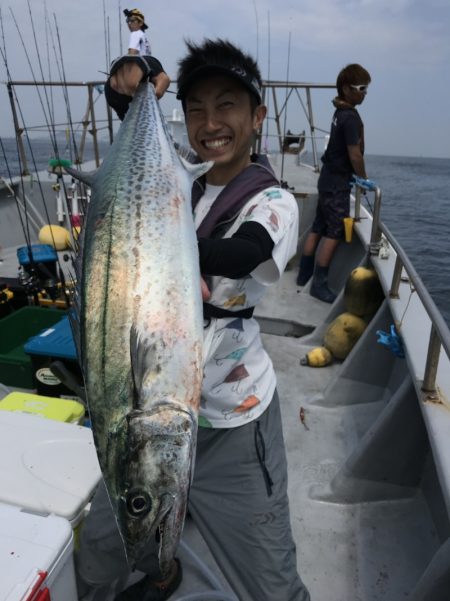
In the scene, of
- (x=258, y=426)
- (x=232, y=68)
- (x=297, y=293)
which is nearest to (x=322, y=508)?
(x=258, y=426)

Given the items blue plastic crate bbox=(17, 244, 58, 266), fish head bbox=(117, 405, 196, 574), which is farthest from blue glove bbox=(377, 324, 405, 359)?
blue plastic crate bbox=(17, 244, 58, 266)

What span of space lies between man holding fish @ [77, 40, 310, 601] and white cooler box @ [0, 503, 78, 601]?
0.25 metres

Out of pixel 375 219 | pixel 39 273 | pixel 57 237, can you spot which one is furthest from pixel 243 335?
pixel 57 237

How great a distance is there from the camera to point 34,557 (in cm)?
133

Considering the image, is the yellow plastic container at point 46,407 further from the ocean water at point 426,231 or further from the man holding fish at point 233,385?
the ocean water at point 426,231

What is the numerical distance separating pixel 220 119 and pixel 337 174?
346 centimetres

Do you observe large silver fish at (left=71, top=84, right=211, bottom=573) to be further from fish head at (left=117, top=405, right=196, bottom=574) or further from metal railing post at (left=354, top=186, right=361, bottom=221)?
metal railing post at (left=354, top=186, right=361, bottom=221)

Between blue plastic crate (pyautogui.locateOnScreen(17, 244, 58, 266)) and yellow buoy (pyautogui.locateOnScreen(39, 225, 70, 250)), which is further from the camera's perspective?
yellow buoy (pyautogui.locateOnScreen(39, 225, 70, 250))

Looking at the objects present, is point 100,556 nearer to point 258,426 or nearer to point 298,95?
point 258,426

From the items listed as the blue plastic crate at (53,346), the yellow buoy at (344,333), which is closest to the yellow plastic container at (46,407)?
the blue plastic crate at (53,346)

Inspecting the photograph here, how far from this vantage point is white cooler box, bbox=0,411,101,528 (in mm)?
1644

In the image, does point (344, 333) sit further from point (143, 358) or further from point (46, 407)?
point (143, 358)

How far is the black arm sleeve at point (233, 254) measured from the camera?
46.0 inches

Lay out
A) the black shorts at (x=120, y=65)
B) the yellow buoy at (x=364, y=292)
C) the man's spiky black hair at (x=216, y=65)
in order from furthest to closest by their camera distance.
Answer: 1. the yellow buoy at (x=364, y=292)
2. the black shorts at (x=120, y=65)
3. the man's spiky black hair at (x=216, y=65)
